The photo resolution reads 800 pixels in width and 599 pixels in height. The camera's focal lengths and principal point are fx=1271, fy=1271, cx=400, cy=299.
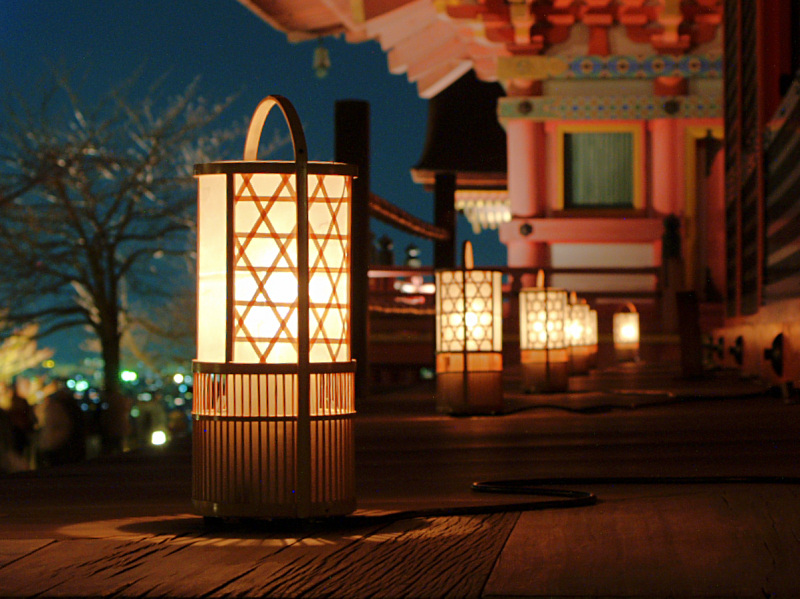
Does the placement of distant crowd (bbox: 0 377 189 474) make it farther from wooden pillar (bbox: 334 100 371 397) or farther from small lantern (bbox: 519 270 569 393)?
small lantern (bbox: 519 270 569 393)

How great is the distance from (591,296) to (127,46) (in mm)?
64037

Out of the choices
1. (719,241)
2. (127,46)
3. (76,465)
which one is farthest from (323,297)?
(127,46)

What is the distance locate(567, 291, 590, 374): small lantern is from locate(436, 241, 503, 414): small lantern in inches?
224

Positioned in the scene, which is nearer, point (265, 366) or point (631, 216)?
point (265, 366)

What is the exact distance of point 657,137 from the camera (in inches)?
815

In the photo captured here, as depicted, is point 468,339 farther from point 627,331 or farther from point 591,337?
point 627,331

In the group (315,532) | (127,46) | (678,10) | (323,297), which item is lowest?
(315,532)

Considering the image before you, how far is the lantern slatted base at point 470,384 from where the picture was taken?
8.02 m

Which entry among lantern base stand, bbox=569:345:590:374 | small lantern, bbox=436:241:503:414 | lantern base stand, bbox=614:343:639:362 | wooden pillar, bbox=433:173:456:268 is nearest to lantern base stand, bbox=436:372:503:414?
small lantern, bbox=436:241:503:414

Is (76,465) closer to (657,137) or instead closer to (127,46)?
(657,137)

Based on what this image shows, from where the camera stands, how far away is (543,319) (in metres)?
10.7

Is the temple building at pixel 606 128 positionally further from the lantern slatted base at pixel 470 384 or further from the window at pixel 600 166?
the lantern slatted base at pixel 470 384

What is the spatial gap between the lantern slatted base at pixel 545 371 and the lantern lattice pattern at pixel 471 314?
7.36 ft

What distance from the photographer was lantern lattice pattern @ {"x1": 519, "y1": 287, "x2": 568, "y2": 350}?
35.0 ft
